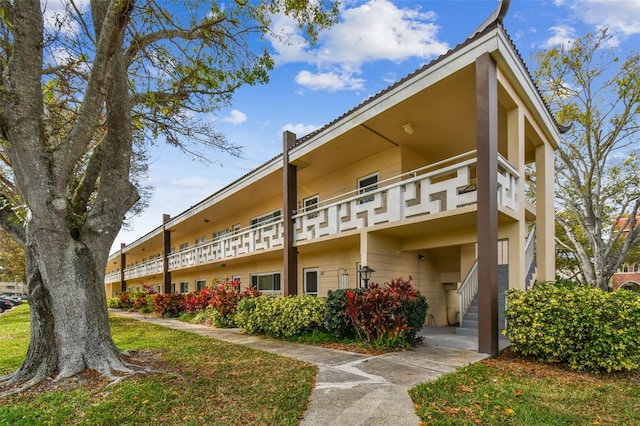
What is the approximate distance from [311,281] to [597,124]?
1632 cm

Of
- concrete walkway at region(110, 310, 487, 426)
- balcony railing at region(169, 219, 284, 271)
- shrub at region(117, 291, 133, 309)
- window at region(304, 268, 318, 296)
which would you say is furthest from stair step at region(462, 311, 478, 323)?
shrub at region(117, 291, 133, 309)

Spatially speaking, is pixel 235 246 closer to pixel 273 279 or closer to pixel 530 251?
pixel 273 279

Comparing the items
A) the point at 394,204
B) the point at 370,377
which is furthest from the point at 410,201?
the point at 370,377

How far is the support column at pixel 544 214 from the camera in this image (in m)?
11.2

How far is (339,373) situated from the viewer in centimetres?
597

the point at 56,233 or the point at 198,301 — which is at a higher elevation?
the point at 56,233

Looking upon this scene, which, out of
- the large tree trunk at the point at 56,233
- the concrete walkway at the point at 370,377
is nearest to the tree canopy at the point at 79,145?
the large tree trunk at the point at 56,233

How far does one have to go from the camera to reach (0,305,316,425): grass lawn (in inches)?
167

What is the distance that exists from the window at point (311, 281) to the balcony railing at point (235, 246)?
193 centimetres

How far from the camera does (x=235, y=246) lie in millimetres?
16922

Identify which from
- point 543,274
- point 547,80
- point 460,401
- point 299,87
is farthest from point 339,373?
point 547,80

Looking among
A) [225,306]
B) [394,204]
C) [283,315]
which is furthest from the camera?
[225,306]

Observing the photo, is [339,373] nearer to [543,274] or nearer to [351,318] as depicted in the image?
[351,318]

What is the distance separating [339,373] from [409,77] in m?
6.80
